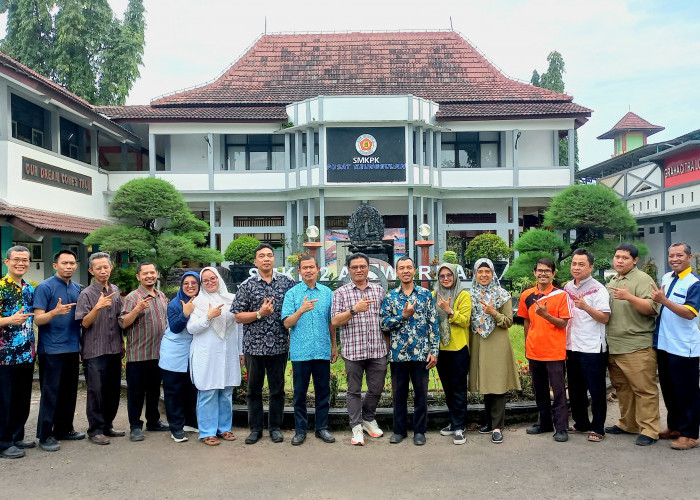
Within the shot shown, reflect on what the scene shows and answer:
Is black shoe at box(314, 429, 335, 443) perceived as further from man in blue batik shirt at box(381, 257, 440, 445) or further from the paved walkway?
man in blue batik shirt at box(381, 257, 440, 445)

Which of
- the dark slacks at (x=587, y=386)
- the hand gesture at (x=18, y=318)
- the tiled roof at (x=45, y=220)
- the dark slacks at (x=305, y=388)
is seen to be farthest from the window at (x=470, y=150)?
the hand gesture at (x=18, y=318)

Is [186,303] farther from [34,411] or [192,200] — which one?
[192,200]

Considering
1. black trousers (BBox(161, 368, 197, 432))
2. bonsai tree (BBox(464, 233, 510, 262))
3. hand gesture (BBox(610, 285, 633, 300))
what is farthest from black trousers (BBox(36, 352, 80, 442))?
bonsai tree (BBox(464, 233, 510, 262))

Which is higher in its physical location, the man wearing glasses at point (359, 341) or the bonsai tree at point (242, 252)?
the bonsai tree at point (242, 252)

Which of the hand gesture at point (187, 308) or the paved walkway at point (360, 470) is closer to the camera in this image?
the paved walkway at point (360, 470)

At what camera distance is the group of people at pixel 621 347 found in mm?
4594

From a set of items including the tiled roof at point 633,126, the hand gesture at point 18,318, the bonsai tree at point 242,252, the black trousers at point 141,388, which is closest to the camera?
the hand gesture at point 18,318

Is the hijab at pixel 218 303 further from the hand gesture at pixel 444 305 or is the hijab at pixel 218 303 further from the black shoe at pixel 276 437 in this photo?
the hand gesture at pixel 444 305

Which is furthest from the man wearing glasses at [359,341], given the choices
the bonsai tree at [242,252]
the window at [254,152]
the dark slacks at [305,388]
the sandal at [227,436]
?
the window at [254,152]

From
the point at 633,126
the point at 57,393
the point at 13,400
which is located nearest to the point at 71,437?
the point at 57,393

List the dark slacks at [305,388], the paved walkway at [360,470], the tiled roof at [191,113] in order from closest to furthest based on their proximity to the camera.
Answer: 1. the paved walkway at [360,470]
2. the dark slacks at [305,388]
3. the tiled roof at [191,113]

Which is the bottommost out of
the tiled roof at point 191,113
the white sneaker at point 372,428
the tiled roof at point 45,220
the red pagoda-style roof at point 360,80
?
the white sneaker at point 372,428

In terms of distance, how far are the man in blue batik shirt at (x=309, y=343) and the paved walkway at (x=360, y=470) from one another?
24 centimetres

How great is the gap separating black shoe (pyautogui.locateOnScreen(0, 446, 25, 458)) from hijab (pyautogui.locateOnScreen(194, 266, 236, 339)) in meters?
1.83
